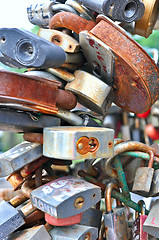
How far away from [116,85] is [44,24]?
13.2 inches

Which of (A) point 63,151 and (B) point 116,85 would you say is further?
(B) point 116,85

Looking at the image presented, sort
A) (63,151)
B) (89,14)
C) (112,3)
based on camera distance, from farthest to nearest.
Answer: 1. (89,14)
2. (112,3)
3. (63,151)

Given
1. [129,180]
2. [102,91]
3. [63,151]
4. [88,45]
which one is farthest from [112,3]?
[129,180]

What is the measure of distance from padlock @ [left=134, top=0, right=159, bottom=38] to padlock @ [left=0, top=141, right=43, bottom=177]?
562 millimetres

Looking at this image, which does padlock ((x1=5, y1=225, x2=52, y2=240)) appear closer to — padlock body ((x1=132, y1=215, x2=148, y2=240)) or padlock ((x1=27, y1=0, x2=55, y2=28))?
padlock body ((x1=132, y1=215, x2=148, y2=240))

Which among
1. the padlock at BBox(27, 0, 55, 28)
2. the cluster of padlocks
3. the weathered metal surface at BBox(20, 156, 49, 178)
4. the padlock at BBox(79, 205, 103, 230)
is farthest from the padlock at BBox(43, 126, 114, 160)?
the padlock at BBox(27, 0, 55, 28)

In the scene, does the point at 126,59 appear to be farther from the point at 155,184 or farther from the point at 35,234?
the point at 35,234

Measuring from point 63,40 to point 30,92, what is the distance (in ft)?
0.80

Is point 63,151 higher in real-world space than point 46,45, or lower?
lower

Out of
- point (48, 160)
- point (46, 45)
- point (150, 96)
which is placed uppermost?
point (46, 45)

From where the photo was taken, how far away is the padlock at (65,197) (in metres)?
0.61

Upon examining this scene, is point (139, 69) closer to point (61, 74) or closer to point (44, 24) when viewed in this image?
point (61, 74)

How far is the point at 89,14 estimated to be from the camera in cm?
86

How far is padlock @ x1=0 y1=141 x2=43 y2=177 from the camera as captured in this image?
0.67 meters
